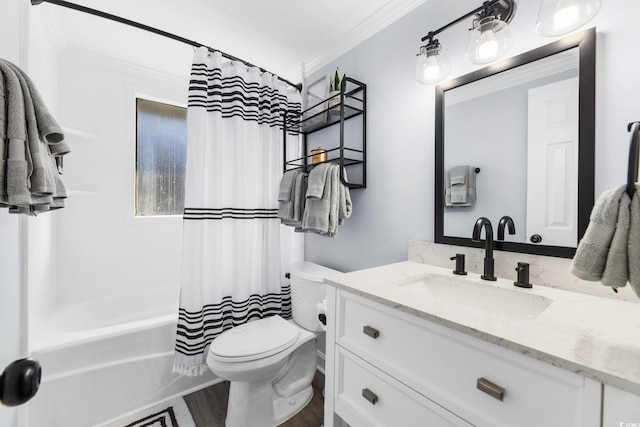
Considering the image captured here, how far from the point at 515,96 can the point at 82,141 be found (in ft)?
9.05

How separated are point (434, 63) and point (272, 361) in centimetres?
165

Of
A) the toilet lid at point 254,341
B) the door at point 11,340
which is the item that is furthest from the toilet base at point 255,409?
the door at point 11,340

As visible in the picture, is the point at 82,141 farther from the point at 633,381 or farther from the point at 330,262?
the point at 633,381

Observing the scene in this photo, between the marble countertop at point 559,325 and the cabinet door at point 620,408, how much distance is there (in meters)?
0.02

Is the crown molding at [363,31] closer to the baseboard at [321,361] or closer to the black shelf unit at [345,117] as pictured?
the black shelf unit at [345,117]

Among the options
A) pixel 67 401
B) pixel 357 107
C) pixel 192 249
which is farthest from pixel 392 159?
pixel 67 401

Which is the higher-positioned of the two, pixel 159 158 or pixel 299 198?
pixel 159 158

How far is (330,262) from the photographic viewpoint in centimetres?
197

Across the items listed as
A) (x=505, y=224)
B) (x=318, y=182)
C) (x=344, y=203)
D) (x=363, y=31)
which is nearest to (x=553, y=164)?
(x=505, y=224)

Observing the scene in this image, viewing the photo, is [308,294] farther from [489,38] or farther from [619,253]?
[489,38]

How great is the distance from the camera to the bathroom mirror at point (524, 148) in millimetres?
942

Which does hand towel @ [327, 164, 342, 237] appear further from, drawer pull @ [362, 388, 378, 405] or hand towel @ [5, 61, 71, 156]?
→ hand towel @ [5, 61, 71, 156]

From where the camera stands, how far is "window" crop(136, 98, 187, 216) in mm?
2355

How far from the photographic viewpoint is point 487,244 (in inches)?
43.2
